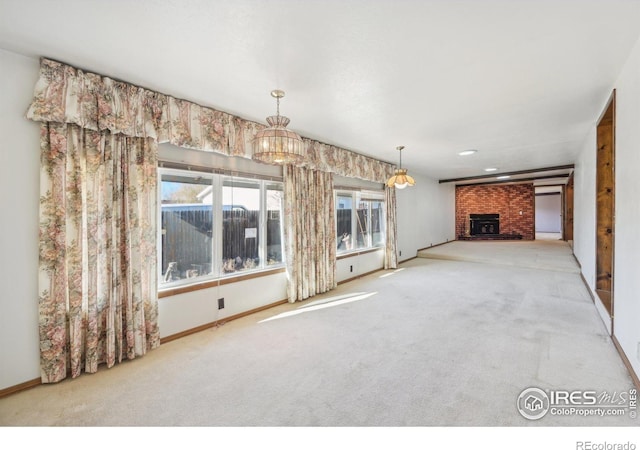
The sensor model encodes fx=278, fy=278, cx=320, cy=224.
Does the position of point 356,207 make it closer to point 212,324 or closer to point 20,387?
point 212,324

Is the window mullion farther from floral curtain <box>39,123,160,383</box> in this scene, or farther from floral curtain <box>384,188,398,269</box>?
floral curtain <box>384,188,398,269</box>

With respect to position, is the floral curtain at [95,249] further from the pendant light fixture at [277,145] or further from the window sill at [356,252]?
the window sill at [356,252]

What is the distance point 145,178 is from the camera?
2613mm

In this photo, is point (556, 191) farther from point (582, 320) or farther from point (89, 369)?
point (89, 369)

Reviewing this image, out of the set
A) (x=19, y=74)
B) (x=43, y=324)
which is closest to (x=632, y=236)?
(x=43, y=324)

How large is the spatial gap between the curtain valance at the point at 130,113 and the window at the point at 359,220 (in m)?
2.54

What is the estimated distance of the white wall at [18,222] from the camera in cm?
200

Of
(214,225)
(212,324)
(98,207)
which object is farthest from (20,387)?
(214,225)

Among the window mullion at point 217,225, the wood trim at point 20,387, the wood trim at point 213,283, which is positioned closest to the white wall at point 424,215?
the wood trim at point 213,283

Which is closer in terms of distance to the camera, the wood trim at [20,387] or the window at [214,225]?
the wood trim at [20,387]

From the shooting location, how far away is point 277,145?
2.30m

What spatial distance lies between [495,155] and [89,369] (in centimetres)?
693

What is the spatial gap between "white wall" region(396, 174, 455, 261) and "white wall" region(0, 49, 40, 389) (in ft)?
21.7

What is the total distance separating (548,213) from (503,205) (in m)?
4.57
